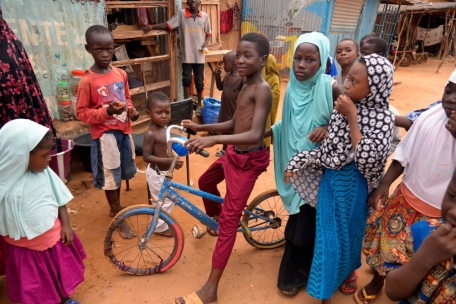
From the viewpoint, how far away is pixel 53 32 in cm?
423

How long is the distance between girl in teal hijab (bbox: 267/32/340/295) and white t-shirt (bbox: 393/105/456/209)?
0.54m

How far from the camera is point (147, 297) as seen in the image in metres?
2.63

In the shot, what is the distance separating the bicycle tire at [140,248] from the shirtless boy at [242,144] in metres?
0.40

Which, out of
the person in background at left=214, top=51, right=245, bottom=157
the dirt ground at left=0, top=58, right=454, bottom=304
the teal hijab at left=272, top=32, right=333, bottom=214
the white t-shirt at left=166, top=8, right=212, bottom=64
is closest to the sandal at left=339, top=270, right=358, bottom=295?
the dirt ground at left=0, top=58, right=454, bottom=304

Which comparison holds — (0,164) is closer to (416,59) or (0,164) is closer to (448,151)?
(448,151)

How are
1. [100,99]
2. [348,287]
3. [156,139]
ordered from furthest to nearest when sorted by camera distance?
[156,139] < [100,99] < [348,287]

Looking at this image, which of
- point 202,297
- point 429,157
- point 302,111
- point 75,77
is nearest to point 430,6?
point 75,77

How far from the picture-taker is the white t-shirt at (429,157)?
1728 mm

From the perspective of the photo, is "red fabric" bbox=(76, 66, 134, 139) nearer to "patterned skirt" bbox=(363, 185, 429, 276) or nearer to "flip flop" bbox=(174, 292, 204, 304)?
"flip flop" bbox=(174, 292, 204, 304)

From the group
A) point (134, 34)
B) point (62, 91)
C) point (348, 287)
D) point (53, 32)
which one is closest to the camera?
point (348, 287)

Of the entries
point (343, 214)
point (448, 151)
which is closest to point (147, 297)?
point (343, 214)

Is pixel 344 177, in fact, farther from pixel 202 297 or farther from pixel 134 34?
pixel 134 34

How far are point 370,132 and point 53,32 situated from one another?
4.20 metres

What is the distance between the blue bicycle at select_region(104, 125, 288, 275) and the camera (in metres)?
2.61
